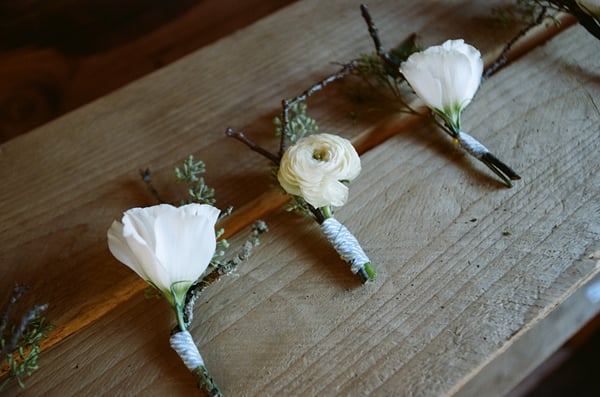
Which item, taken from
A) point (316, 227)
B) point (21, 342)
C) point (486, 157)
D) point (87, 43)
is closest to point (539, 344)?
point (486, 157)

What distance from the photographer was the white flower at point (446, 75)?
0.83 metres

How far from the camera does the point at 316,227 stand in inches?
34.2

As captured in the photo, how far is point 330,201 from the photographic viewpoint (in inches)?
31.0

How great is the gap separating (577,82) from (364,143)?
0.38m

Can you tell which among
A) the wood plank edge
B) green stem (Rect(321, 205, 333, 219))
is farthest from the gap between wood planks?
the wood plank edge

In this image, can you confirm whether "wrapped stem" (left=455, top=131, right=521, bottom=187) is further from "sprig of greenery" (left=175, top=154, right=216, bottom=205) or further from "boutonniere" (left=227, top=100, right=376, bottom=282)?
"sprig of greenery" (left=175, top=154, right=216, bottom=205)

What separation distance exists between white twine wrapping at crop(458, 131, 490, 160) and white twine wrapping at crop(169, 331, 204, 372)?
1.67ft

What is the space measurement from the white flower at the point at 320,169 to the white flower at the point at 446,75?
0.16m

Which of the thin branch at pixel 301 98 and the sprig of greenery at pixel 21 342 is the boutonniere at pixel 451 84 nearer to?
the thin branch at pixel 301 98

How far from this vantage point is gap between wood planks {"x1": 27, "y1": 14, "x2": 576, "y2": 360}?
2.69 ft

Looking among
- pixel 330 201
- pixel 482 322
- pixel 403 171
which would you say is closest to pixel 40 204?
pixel 330 201

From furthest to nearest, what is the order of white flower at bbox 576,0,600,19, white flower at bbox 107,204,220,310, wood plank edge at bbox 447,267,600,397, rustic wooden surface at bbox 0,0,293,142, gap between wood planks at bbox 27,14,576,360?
1. rustic wooden surface at bbox 0,0,293,142
2. wood plank edge at bbox 447,267,600,397
3. white flower at bbox 576,0,600,19
4. gap between wood planks at bbox 27,14,576,360
5. white flower at bbox 107,204,220,310

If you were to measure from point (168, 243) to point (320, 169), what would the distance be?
0.23m

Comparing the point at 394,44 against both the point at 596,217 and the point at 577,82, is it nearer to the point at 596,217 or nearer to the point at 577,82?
the point at 577,82
